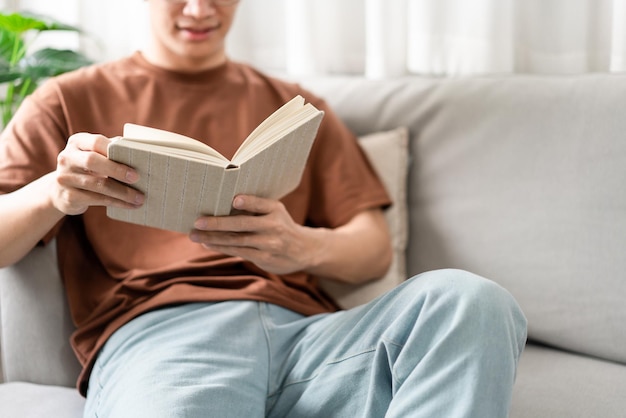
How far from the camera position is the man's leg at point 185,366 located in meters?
1.16

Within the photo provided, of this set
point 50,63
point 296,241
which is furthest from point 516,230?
point 50,63

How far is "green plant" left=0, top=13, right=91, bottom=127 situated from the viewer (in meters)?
1.79

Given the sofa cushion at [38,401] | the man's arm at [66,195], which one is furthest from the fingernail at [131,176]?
the sofa cushion at [38,401]

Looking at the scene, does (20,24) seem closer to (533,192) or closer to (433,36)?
(433,36)

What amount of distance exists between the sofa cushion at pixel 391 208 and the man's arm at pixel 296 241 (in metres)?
0.03

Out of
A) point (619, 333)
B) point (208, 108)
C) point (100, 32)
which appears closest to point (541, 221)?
point (619, 333)

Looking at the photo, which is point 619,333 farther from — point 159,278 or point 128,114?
point 128,114

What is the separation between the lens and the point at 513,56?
74.6 inches

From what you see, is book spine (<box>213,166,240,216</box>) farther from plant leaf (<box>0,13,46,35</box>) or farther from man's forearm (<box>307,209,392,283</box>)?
plant leaf (<box>0,13,46,35</box>)

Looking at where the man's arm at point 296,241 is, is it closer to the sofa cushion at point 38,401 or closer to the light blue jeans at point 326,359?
the light blue jeans at point 326,359

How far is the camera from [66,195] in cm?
119

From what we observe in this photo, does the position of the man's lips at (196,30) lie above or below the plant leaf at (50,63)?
above

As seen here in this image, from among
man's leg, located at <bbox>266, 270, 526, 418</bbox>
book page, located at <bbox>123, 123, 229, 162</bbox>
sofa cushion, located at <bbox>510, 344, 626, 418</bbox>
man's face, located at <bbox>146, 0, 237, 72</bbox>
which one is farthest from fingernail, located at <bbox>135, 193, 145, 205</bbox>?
sofa cushion, located at <bbox>510, 344, 626, 418</bbox>

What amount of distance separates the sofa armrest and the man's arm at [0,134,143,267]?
6cm
